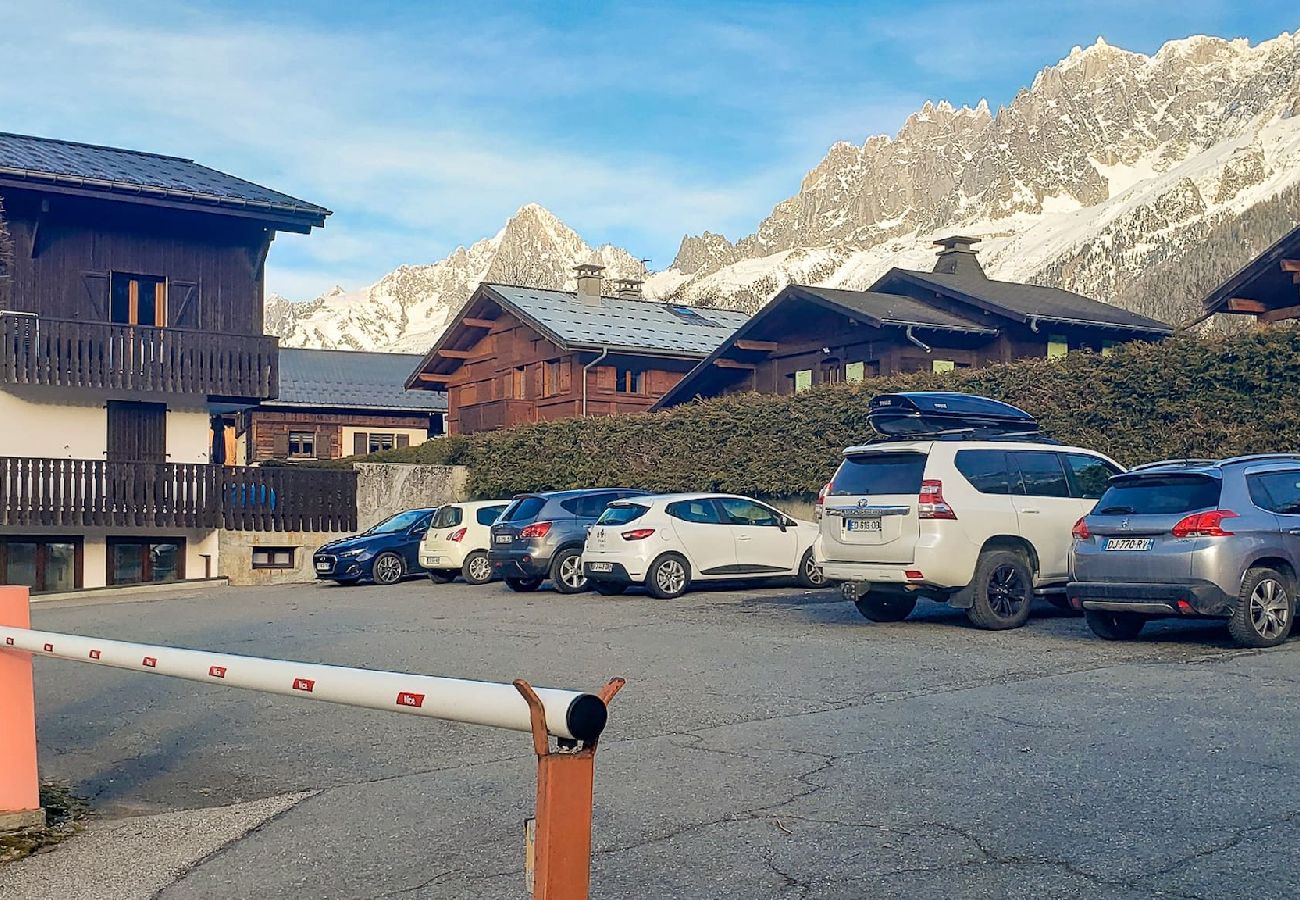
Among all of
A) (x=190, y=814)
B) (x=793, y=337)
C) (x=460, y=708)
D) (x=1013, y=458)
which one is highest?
(x=793, y=337)

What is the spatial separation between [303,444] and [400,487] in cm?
2471

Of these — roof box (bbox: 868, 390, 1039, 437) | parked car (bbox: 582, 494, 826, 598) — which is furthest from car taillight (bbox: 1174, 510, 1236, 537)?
parked car (bbox: 582, 494, 826, 598)

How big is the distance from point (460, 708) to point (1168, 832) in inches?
138

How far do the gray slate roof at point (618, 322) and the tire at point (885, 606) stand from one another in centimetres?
2671

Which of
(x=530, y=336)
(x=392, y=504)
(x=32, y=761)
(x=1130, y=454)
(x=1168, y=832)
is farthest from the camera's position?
(x=530, y=336)

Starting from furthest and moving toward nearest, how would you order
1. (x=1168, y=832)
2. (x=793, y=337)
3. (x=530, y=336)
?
(x=530, y=336) < (x=793, y=337) < (x=1168, y=832)

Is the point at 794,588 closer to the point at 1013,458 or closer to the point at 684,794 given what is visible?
the point at 1013,458

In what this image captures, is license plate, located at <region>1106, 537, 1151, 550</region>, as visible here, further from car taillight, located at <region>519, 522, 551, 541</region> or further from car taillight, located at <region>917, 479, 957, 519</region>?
car taillight, located at <region>519, 522, 551, 541</region>

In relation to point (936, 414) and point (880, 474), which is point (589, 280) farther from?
point (880, 474)

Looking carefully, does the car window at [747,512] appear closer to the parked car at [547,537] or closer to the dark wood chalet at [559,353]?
the parked car at [547,537]

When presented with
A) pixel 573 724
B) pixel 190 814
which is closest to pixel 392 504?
pixel 190 814

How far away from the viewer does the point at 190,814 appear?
693 centimetres

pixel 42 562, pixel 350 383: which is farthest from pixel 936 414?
pixel 350 383

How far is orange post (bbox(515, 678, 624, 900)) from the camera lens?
3094 millimetres
